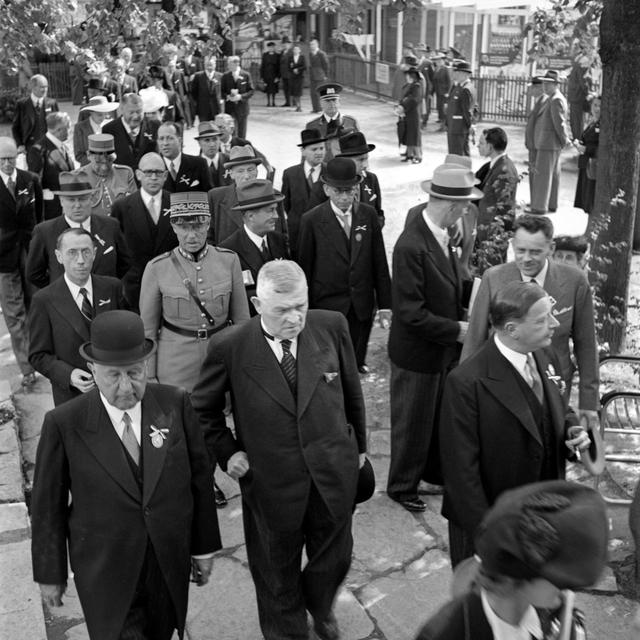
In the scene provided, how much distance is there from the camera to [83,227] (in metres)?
7.26

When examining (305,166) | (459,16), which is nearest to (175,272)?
(305,166)

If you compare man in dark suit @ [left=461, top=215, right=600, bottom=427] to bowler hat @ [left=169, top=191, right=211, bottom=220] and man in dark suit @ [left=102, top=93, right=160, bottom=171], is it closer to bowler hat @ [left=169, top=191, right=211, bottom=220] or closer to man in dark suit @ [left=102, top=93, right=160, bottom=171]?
bowler hat @ [left=169, top=191, right=211, bottom=220]

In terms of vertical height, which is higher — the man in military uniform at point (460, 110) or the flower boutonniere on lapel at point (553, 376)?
the flower boutonniere on lapel at point (553, 376)

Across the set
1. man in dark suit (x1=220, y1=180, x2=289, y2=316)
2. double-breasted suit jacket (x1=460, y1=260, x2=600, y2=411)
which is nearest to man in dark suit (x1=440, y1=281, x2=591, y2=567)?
double-breasted suit jacket (x1=460, y1=260, x2=600, y2=411)

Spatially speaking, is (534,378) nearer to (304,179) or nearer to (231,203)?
(231,203)

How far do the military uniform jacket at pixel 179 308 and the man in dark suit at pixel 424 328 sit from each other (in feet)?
3.62

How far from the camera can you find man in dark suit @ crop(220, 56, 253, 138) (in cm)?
1934

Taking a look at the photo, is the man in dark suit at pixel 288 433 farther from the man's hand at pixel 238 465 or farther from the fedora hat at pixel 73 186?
the fedora hat at pixel 73 186

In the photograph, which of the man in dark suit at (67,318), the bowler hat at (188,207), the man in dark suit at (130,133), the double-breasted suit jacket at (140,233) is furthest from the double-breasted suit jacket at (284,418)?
the man in dark suit at (130,133)

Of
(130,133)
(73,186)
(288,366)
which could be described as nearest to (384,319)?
(130,133)

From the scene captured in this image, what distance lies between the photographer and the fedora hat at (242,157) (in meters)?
8.62

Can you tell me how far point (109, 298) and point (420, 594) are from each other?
257cm

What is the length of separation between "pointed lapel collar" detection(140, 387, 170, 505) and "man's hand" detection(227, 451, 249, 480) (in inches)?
18.8

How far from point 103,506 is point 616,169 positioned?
555cm
